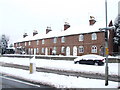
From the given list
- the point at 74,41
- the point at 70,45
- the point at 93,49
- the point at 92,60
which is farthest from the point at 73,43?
the point at 92,60

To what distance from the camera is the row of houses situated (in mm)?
45431

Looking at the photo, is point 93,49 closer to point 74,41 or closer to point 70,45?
point 74,41

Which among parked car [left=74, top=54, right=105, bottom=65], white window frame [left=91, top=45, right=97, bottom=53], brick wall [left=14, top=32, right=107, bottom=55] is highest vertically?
brick wall [left=14, top=32, right=107, bottom=55]

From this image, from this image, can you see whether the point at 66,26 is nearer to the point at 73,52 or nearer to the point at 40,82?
the point at 73,52

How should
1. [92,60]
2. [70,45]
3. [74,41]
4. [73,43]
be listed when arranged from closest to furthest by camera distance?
[92,60] → [74,41] → [73,43] → [70,45]

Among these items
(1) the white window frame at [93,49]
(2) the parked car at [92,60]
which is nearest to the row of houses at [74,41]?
(1) the white window frame at [93,49]

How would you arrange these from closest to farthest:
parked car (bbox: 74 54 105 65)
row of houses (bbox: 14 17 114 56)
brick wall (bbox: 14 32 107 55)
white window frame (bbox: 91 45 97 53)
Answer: parked car (bbox: 74 54 105 65) → brick wall (bbox: 14 32 107 55) → row of houses (bbox: 14 17 114 56) → white window frame (bbox: 91 45 97 53)

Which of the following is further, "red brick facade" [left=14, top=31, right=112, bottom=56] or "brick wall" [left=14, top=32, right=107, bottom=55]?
"red brick facade" [left=14, top=31, right=112, bottom=56]

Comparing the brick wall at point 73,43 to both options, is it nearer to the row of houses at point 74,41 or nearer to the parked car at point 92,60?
the row of houses at point 74,41

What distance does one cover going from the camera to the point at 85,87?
12117 millimetres

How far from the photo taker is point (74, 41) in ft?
165

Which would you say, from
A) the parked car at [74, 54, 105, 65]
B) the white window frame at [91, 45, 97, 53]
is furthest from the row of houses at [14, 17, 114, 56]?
the parked car at [74, 54, 105, 65]

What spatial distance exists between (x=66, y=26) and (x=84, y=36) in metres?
10.1

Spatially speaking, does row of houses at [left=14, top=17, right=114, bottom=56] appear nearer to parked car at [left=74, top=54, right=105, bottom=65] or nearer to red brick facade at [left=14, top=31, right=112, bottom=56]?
red brick facade at [left=14, top=31, right=112, bottom=56]
